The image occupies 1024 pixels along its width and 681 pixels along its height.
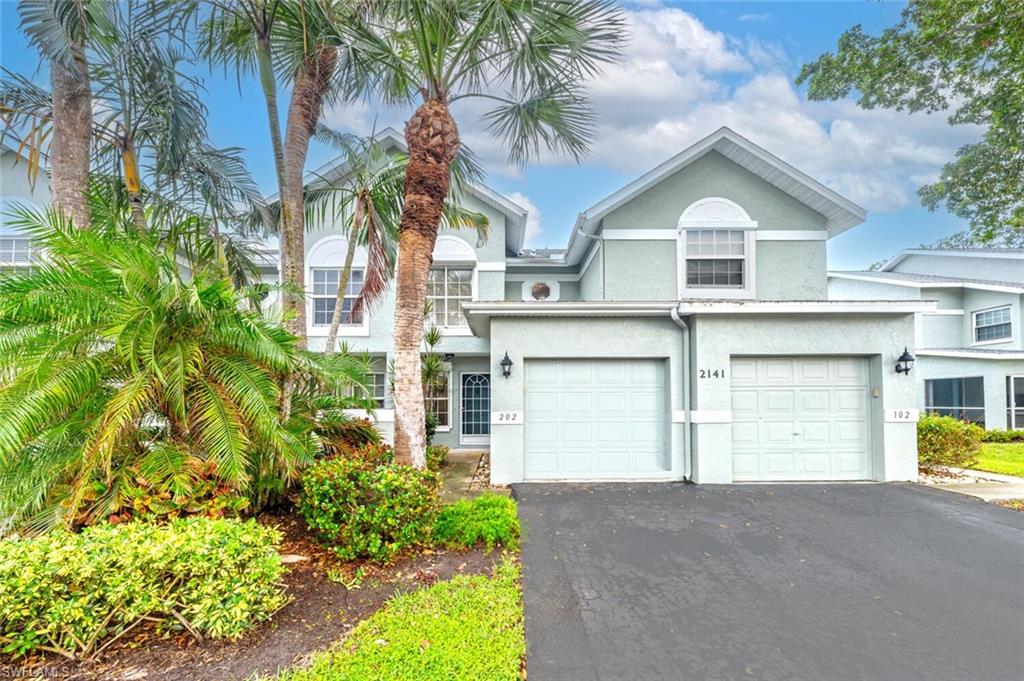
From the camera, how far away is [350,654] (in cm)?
352

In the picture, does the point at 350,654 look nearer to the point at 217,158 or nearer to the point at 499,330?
the point at 499,330

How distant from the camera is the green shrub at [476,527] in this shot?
5762mm

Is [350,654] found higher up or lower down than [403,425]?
lower down

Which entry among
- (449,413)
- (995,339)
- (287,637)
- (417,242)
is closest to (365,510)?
(287,637)

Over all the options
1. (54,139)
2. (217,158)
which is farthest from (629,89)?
(54,139)

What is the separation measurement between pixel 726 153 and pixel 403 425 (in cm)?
1142

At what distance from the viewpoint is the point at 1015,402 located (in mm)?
15508

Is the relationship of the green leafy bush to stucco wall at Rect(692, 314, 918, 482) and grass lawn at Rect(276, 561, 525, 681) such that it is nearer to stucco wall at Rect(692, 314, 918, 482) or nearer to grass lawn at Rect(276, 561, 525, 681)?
stucco wall at Rect(692, 314, 918, 482)

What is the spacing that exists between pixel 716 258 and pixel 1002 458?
8.76 m

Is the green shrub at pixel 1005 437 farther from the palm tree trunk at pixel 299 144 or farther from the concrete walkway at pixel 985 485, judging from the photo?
the palm tree trunk at pixel 299 144

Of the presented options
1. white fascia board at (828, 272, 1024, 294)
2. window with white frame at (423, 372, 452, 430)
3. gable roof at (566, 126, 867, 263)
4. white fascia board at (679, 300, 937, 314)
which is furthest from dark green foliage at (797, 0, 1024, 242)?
window with white frame at (423, 372, 452, 430)

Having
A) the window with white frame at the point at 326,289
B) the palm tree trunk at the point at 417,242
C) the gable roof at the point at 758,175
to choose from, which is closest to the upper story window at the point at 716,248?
the gable roof at the point at 758,175

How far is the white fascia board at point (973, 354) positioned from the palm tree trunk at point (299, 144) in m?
20.7

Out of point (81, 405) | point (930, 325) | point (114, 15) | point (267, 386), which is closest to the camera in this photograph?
point (81, 405)
